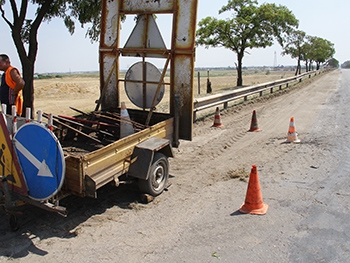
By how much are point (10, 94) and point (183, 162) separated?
144 inches

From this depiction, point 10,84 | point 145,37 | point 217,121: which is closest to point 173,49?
point 145,37

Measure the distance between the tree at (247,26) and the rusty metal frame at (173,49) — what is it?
2022 centimetres

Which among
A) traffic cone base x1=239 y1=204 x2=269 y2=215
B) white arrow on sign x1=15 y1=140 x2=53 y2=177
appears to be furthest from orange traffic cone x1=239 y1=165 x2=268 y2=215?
white arrow on sign x1=15 y1=140 x2=53 y2=177

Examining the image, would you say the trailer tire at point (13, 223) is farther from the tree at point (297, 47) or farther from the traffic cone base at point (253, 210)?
the tree at point (297, 47)

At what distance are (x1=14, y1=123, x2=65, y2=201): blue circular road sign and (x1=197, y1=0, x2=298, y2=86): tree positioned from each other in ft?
79.4

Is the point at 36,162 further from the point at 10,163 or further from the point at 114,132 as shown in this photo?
the point at 114,132

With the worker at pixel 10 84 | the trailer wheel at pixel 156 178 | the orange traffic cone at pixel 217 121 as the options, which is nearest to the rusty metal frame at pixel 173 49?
the trailer wheel at pixel 156 178

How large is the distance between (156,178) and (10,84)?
305cm

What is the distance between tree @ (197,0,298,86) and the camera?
85.6 ft

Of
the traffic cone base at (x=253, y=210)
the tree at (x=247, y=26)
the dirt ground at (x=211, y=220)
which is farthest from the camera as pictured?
the tree at (x=247, y=26)

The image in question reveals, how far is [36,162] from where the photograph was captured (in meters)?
4.16

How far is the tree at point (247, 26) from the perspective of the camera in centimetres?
2608

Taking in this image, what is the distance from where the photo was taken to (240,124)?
11055 millimetres

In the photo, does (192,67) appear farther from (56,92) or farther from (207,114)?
(56,92)
